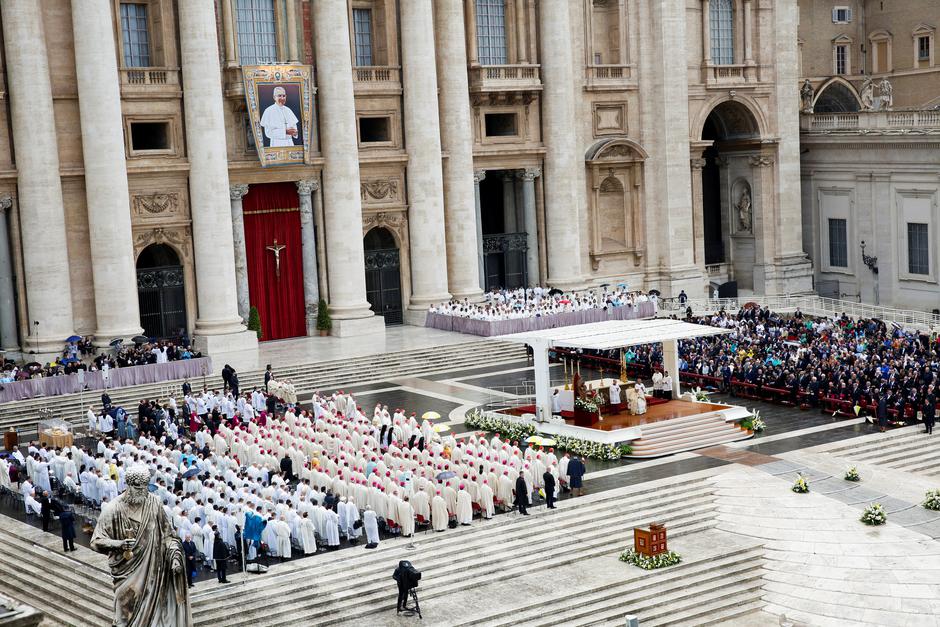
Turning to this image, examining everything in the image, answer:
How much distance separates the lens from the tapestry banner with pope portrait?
5031cm

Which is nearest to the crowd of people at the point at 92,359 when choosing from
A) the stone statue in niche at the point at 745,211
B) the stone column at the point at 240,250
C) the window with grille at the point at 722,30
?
the stone column at the point at 240,250

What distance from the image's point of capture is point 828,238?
6222 centimetres

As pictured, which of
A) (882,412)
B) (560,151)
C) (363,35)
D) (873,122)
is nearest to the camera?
(882,412)

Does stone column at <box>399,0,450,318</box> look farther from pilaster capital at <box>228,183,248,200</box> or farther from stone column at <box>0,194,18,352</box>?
stone column at <box>0,194,18,352</box>

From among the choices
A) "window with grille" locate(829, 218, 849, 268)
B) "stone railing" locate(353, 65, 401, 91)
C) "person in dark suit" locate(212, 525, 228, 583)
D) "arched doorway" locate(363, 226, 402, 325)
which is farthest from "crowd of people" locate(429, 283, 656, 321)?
"person in dark suit" locate(212, 525, 228, 583)

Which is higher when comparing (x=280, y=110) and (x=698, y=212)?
(x=280, y=110)

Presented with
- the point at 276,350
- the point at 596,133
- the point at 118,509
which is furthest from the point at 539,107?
the point at 118,509

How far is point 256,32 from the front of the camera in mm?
51969

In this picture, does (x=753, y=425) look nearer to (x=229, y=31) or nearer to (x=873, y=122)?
(x=873, y=122)

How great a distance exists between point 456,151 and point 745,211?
1601cm

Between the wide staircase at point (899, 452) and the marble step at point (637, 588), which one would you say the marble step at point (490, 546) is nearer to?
the marble step at point (637, 588)

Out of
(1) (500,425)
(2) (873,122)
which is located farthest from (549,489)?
(2) (873,122)

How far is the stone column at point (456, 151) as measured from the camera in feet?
181

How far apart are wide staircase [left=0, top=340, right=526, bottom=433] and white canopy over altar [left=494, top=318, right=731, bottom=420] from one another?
9.11 metres
